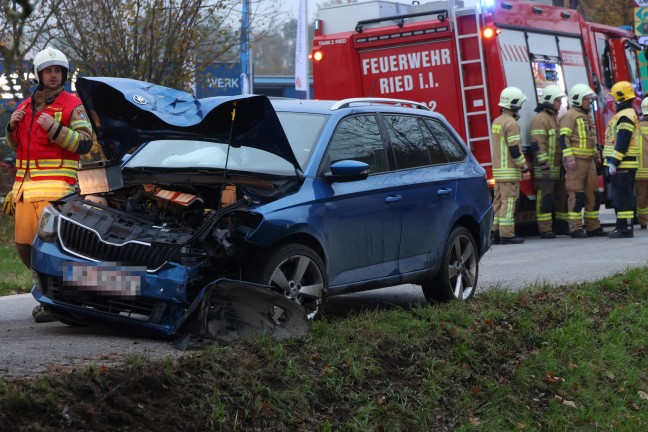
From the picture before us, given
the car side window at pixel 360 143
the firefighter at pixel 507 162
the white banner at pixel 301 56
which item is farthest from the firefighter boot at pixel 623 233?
the white banner at pixel 301 56

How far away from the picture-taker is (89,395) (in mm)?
Answer: 5219

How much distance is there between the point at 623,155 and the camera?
17.0 meters

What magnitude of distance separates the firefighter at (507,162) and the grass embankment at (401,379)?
22.2ft

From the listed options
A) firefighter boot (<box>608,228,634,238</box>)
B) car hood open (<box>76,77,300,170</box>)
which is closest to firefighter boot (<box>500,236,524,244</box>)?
firefighter boot (<box>608,228,634,238</box>)

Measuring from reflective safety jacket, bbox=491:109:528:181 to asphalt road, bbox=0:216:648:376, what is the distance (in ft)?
3.45

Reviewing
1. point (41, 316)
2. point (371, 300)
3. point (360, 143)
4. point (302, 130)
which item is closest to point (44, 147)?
point (41, 316)

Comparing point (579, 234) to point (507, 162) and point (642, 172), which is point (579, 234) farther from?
point (507, 162)

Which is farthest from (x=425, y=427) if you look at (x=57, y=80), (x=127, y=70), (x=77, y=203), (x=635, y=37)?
(x=635, y=37)

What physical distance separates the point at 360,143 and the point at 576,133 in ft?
30.5

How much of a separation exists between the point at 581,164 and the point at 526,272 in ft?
17.4

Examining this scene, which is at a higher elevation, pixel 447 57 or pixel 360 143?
pixel 447 57

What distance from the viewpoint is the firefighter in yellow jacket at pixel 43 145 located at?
26.5 feet

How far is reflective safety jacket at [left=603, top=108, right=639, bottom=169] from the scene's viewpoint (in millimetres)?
16812

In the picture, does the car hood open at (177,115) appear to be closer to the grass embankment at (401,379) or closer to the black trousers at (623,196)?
the grass embankment at (401,379)
